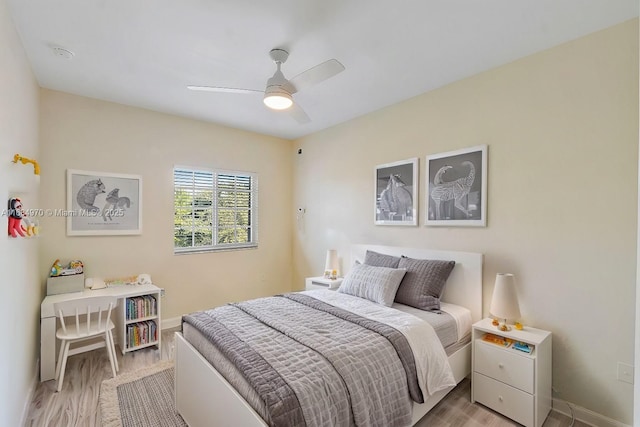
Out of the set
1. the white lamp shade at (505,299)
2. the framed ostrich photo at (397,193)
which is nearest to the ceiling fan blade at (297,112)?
the framed ostrich photo at (397,193)

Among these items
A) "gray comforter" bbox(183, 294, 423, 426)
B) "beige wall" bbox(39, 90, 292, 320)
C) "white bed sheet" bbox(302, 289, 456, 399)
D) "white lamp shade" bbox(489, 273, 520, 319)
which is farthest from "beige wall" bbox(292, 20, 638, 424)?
"beige wall" bbox(39, 90, 292, 320)

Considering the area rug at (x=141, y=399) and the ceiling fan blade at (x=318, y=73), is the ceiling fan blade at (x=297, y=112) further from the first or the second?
the area rug at (x=141, y=399)

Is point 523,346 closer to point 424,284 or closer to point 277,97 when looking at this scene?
point 424,284

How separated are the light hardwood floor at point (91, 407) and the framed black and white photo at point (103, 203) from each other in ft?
4.40

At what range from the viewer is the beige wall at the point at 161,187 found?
2996mm

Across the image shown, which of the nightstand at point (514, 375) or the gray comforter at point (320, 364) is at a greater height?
the gray comforter at point (320, 364)

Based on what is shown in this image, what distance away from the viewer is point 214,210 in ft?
13.6

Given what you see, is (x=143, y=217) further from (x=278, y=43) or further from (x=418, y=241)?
(x=418, y=241)

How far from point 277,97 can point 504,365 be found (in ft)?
8.10

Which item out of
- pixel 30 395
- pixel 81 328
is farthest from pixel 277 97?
pixel 30 395

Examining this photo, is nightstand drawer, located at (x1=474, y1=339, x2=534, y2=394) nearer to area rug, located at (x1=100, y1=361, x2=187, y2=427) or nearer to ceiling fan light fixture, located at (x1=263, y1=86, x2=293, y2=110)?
area rug, located at (x1=100, y1=361, x2=187, y2=427)

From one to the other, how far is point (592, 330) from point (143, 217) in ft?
13.9

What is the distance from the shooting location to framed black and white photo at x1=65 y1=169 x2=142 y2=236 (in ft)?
10.1

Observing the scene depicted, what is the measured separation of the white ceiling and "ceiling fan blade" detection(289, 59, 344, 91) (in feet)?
1.01
